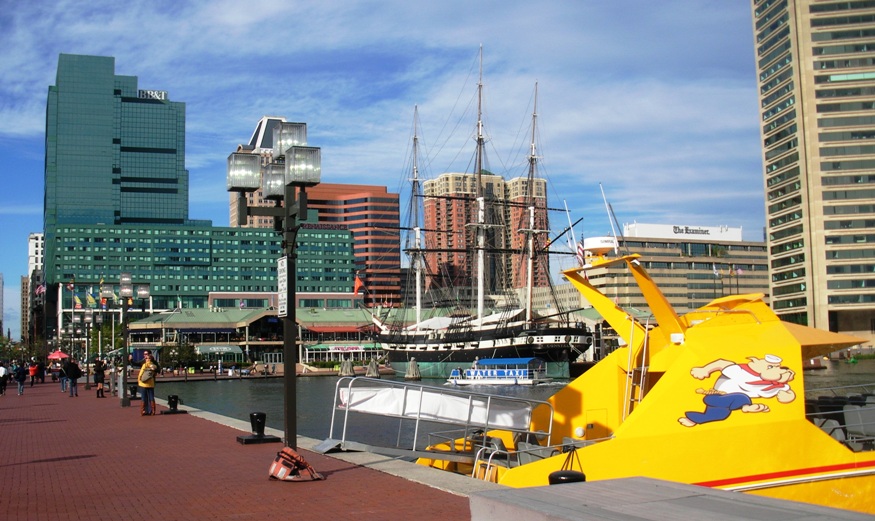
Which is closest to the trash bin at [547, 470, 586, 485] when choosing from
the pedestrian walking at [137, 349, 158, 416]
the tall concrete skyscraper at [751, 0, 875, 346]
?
the pedestrian walking at [137, 349, 158, 416]

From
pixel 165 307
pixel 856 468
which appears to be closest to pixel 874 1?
pixel 856 468

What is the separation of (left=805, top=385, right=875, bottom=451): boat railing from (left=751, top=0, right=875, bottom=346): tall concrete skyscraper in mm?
92483

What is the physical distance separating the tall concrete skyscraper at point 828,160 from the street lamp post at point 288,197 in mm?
96888

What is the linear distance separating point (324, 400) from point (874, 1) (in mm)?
86593

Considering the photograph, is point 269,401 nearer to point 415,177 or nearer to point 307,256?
point 415,177

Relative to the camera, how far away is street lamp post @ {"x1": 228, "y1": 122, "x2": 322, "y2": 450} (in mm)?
12383

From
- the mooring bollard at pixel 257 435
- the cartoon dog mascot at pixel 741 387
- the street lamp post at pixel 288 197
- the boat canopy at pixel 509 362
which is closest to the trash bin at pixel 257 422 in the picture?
the mooring bollard at pixel 257 435

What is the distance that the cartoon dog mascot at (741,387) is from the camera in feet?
37.4

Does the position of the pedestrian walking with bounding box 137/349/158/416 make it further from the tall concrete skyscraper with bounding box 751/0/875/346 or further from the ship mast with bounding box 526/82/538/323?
the tall concrete skyscraper with bounding box 751/0/875/346

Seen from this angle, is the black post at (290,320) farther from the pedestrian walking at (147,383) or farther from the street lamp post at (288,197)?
the pedestrian walking at (147,383)

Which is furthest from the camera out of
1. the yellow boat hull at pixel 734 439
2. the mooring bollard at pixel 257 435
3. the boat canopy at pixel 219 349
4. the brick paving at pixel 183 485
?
the boat canopy at pixel 219 349

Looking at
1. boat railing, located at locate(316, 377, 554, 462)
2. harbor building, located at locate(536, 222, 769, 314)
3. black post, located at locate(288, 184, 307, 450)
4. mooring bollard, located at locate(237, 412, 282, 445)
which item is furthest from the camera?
harbor building, located at locate(536, 222, 769, 314)

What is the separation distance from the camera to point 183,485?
36.7ft

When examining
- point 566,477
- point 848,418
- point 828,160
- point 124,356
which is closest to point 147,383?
point 124,356
